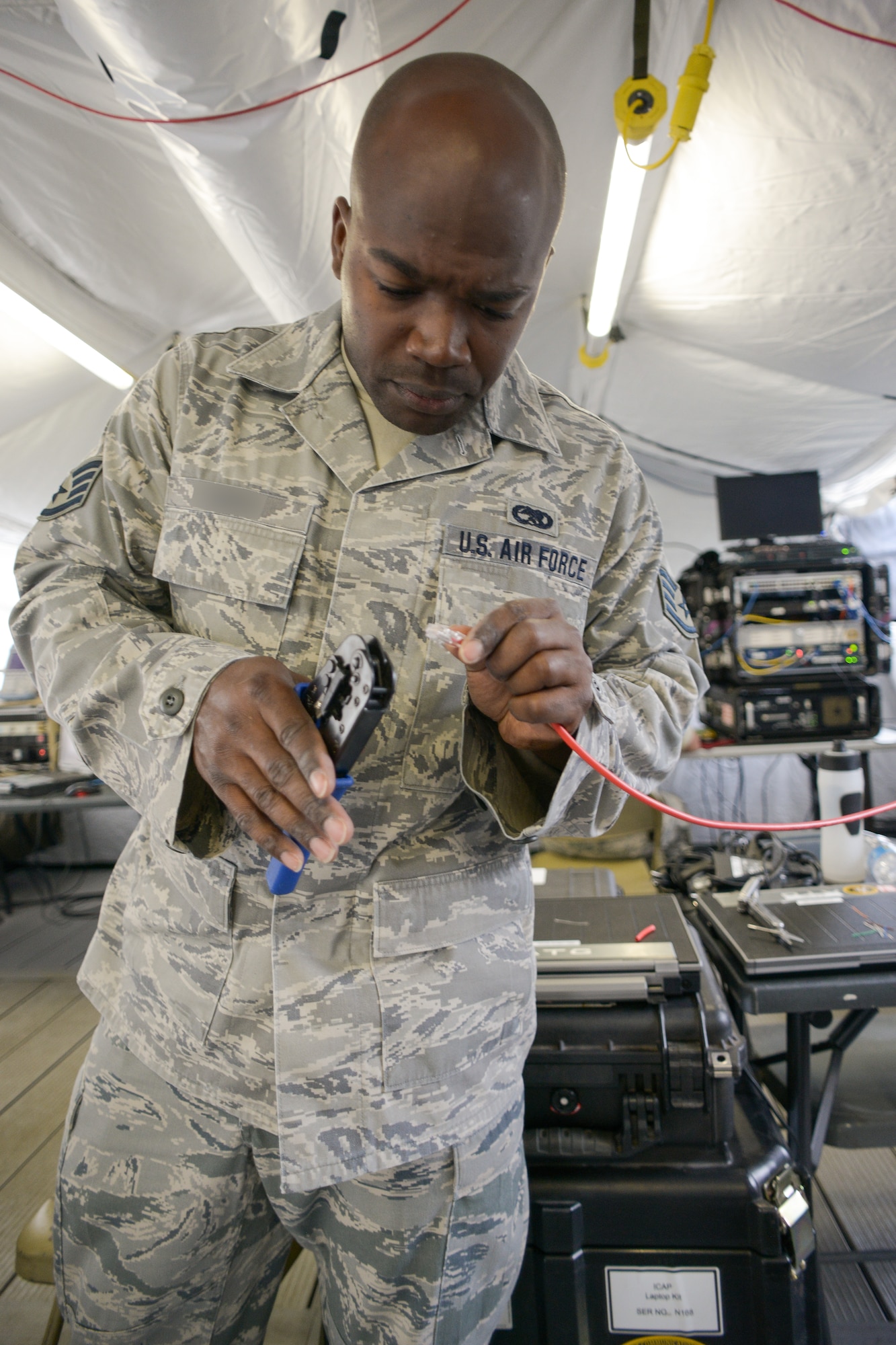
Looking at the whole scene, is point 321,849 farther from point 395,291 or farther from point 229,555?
point 395,291

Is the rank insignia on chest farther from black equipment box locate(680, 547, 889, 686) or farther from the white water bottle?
black equipment box locate(680, 547, 889, 686)

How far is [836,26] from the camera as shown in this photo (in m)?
1.66

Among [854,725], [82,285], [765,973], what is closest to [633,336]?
[854,725]

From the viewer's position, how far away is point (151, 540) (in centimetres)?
77

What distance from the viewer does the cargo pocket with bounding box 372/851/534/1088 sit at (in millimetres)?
687

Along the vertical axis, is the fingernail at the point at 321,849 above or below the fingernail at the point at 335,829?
below

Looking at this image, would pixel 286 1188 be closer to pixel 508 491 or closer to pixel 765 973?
pixel 508 491

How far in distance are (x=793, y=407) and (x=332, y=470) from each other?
3.53m

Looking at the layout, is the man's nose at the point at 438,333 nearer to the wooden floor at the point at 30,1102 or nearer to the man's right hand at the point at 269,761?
the man's right hand at the point at 269,761

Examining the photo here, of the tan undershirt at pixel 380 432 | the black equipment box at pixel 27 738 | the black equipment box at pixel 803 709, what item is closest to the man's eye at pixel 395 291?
the tan undershirt at pixel 380 432

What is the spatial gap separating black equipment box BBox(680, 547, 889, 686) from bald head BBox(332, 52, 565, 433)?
226 cm

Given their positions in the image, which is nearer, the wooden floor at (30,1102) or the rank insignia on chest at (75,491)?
the rank insignia on chest at (75,491)

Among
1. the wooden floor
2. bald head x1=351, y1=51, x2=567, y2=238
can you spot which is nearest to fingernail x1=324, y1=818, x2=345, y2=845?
bald head x1=351, y1=51, x2=567, y2=238

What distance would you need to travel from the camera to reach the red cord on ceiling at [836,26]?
1648 millimetres
